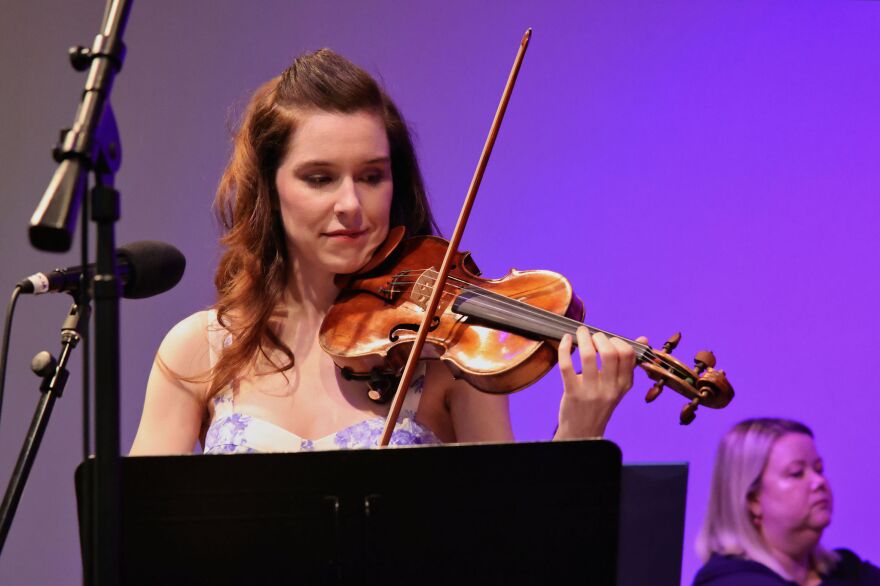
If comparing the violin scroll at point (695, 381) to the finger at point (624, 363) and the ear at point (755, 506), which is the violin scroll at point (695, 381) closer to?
the finger at point (624, 363)

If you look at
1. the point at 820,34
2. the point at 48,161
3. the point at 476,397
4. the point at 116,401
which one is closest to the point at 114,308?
the point at 116,401

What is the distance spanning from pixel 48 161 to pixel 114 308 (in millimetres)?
1741

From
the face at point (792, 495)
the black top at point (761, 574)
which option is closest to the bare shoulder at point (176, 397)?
the black top at point (761, 574)

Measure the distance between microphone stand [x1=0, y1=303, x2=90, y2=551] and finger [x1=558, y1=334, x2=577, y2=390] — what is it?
24.5 inches

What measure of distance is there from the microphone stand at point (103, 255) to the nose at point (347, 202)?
2.25 ft

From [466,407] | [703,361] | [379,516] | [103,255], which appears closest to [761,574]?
[466,407]

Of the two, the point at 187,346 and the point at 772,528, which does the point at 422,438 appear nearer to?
the point at 187,346

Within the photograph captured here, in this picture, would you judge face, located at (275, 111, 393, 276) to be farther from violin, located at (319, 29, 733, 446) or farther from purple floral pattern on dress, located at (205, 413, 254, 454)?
purple floral pattern on dress, located at (205, 413, 254, 454)

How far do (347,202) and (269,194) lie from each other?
0.21 m

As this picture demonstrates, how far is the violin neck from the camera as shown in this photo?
144 cm

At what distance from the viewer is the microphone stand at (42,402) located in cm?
109

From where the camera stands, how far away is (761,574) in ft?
7.96

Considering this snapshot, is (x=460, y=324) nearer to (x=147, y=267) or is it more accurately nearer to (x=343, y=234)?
(x=343, y=234)

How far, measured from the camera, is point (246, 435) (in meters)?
1.63
